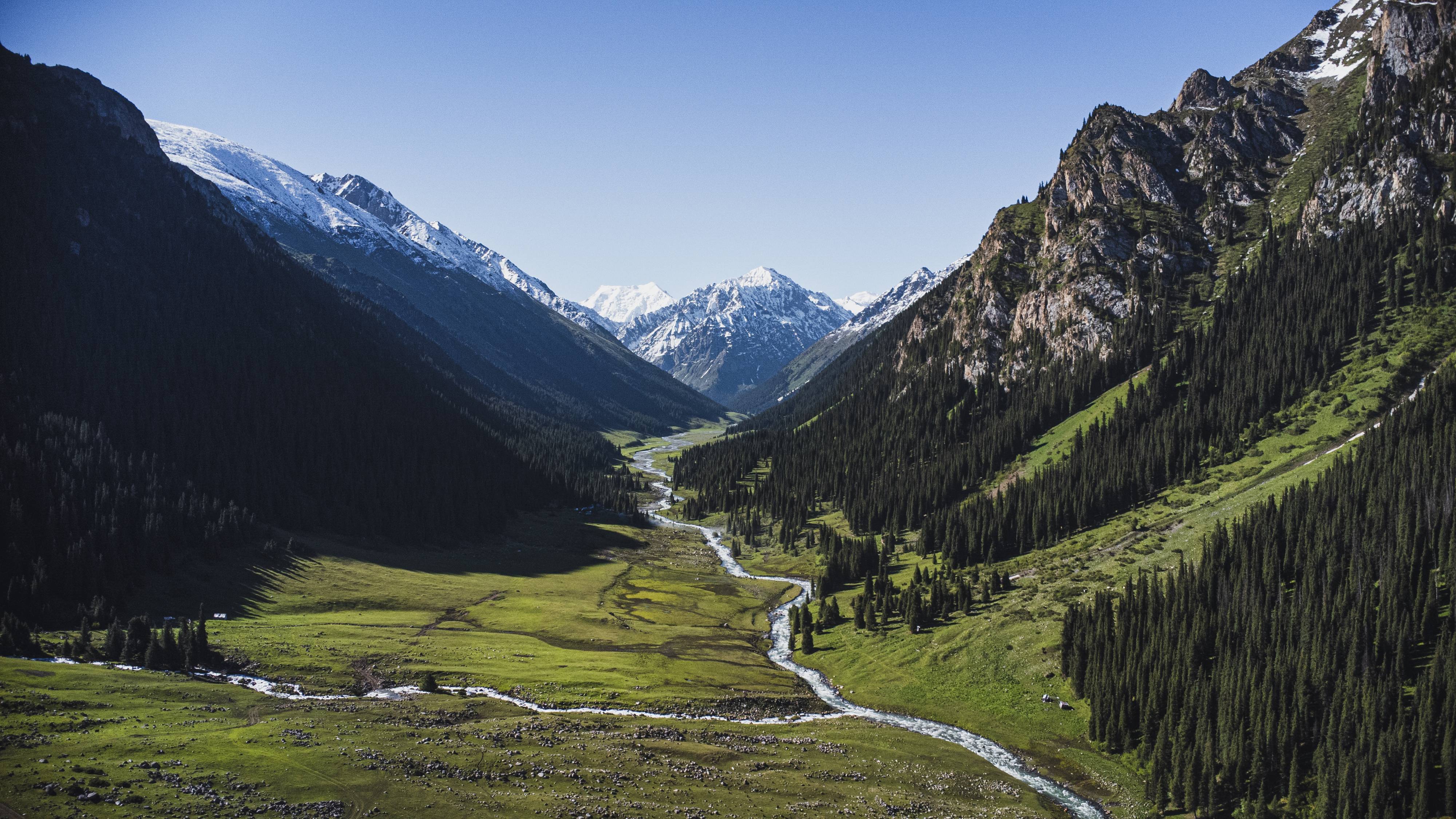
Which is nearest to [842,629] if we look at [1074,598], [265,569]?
[1074,598]

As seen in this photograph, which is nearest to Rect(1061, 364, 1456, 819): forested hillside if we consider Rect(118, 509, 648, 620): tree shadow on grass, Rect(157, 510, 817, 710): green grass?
Rect(157, 510, 817, 710): green grass

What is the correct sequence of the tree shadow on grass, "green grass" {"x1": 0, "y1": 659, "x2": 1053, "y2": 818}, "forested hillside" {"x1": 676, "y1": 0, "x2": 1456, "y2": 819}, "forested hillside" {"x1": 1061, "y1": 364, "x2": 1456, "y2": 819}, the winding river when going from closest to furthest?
"green grass" {"x1": 0, "y1": 659, "x2": 1053, "y2": 818}, "forested hillside" {"x1": 1061, "y1": 364, "x2": 1456, "y2": 819}, "forested hillside" {"x1": 676, "y1": 0, "x2": 1456, "y2": 819}, the winding river, the tree shadow on grass

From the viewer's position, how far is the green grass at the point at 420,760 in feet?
209

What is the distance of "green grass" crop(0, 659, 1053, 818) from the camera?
63.6 meters

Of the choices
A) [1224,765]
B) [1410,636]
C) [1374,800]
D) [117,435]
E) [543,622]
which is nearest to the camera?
[1374,800]

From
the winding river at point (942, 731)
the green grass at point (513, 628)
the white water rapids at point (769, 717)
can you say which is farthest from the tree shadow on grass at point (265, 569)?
the winding river at point (942, 731)

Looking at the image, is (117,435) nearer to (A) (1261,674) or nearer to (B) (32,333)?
(B) (32,333)

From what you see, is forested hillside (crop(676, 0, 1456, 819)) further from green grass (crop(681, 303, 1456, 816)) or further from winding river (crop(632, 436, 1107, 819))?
winding river (crop(632, 436, 1107, 819))

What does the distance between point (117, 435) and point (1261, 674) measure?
224 meters

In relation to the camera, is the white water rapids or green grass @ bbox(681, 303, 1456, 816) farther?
green grass @ bbox(681, 303, 1456, 816)

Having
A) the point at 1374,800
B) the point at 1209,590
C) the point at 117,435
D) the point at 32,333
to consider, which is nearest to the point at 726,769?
the point at 1374,800

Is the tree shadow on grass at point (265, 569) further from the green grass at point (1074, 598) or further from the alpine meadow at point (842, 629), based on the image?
the green grass at point (1074, 598)

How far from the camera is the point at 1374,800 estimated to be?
62406 millimetres

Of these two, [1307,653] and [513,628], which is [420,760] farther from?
[1307,653]
